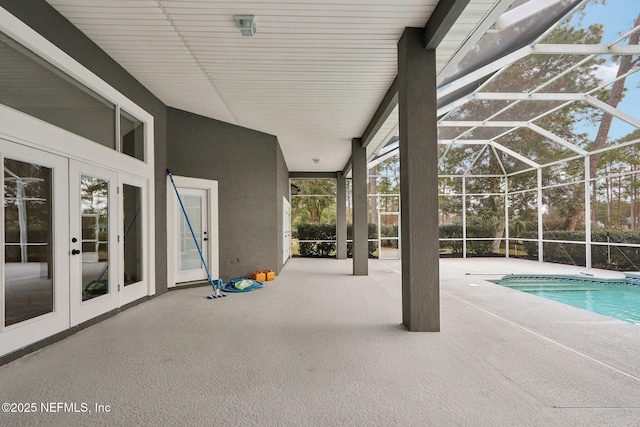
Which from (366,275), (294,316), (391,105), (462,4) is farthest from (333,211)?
(462,4)

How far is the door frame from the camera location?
6066mm

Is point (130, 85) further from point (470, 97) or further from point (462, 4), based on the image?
point (470, 97)

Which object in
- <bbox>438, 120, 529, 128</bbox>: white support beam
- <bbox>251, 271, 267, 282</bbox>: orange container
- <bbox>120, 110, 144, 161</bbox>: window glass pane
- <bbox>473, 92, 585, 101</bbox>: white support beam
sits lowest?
<bbox>251, 271, 267, 282</bbox>: orange container

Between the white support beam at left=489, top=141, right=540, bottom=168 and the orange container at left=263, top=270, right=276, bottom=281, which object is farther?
the white support beam at left=489, top=141, right=540, bottom=168

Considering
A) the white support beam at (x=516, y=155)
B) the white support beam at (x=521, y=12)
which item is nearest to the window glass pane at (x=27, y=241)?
the white support beam at (x=521, y=12)

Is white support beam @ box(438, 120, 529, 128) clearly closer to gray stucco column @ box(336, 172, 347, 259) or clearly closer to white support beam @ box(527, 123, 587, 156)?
white support beam @ box(527, 123, 587, 156)

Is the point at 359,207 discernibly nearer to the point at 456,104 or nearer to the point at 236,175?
the point at 236,175

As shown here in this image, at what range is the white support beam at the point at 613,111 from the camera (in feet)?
22.9

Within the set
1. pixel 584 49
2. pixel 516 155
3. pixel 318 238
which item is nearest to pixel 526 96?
pixel 584 49

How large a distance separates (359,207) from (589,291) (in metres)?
5.24

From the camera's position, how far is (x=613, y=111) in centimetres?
726

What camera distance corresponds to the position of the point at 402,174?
3.82m

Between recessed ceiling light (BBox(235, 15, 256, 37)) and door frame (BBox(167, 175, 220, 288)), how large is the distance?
347 centimetres

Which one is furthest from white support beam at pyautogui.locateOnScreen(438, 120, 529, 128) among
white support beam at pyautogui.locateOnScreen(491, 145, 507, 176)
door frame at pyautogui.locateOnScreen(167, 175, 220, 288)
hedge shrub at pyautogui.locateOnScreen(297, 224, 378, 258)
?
door frame at pyautogui.locateOnScreen(167, 175, 220, 288)
